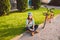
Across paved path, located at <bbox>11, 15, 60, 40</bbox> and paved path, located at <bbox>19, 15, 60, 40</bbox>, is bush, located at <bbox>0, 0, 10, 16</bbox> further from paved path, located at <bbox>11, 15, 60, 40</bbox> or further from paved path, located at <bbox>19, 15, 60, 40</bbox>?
paved path, located at <bbox>11, 15, 60, 40</bbox>

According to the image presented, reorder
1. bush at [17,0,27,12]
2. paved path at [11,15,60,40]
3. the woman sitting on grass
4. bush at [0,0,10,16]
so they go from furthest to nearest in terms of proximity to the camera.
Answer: bush at [17,0,27,12]
bush at [0,0,10,16]
the woman sitting on grass
paved path at [11,15,60,40]

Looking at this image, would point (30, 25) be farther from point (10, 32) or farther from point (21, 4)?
point (21, 4)

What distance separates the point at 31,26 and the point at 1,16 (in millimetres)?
5110

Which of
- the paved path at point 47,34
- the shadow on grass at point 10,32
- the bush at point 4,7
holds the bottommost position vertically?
the paved path at point 47,34

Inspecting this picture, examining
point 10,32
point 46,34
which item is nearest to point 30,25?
point 46,34

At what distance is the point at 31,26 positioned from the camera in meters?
9.55

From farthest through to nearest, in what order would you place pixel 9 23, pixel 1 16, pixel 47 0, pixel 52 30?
1. pixel 47 0
2. pixel 1 16
3. pixel 9 23
4. pixel 52 30

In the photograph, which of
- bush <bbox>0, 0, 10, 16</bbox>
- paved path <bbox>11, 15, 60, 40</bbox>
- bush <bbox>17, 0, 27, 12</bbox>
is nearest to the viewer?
Result: paved path <bbox>11, 15, 60, 40</bbox>

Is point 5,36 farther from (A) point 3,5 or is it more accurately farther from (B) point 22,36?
(A) point 3,5

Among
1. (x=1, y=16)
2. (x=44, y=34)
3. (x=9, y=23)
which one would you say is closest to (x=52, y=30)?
(x=44, y=34)

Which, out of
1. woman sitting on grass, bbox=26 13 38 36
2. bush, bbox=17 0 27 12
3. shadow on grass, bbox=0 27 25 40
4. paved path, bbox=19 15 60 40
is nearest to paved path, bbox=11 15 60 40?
paved path, bbox=19 15 60 40

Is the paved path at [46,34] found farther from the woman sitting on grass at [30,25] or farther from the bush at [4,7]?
the bush at [4,7]

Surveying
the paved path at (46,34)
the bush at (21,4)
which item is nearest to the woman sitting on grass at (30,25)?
the paved path at (46,34)

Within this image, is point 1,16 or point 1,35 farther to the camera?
point 1,16
